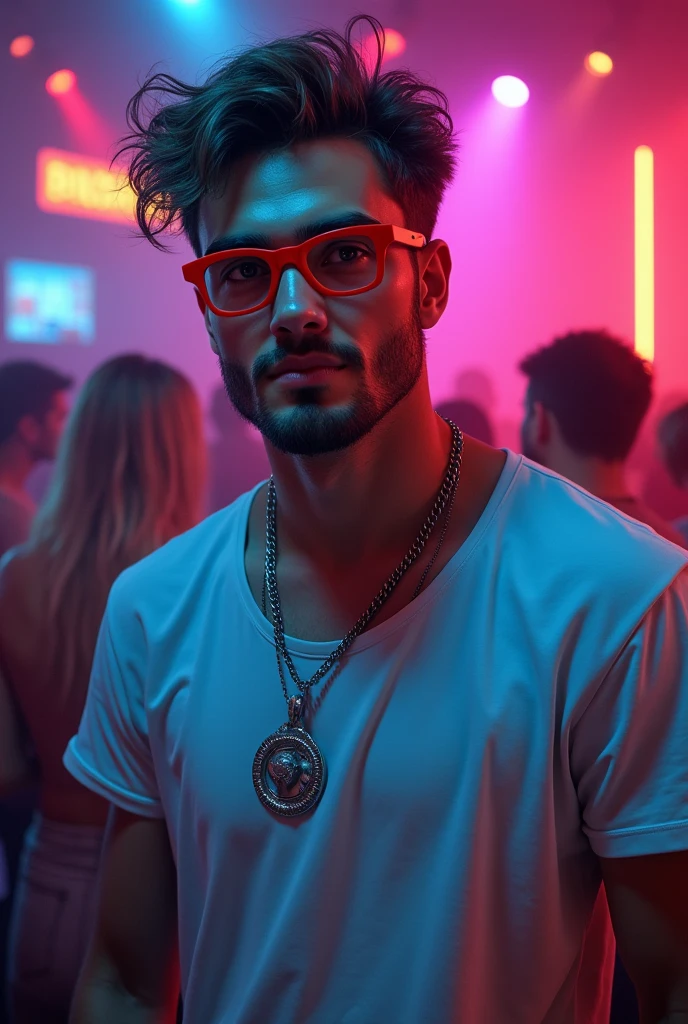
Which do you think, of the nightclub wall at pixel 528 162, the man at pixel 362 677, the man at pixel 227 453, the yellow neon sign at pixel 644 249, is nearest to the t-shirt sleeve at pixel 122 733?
the man at pixel 362 677

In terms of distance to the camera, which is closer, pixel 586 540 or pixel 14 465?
pixel 586 540

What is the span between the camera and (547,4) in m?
2.05

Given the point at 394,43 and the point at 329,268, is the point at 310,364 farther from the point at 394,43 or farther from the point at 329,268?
the point at 394,43

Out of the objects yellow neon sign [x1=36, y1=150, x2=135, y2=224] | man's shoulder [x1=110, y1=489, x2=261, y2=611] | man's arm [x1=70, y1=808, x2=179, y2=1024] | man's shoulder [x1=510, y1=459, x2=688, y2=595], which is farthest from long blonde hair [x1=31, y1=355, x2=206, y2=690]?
man's shoulder [x1=510, y1=459, x2=688, y2=595]

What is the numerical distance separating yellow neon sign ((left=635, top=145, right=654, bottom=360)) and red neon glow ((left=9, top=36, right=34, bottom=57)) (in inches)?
56.5

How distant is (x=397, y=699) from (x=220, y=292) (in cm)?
57

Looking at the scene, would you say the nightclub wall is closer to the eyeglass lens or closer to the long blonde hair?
the long blonde hair

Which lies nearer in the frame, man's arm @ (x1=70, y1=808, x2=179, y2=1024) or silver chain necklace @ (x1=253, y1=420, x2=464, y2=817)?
silver chain necklace @ (x1=253, y1=420, x2=464, y2=817)

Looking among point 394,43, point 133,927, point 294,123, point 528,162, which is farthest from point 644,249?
point 133,927

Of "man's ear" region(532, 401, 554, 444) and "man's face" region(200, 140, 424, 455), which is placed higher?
"man's face" region(200, 140, 424, 455)

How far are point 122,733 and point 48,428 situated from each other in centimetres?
94

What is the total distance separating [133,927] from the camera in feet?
4.02

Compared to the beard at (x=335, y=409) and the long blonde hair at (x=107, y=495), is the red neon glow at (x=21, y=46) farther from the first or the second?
the beard at (x=335, y=409)

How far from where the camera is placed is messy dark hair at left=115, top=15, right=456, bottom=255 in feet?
3.61
